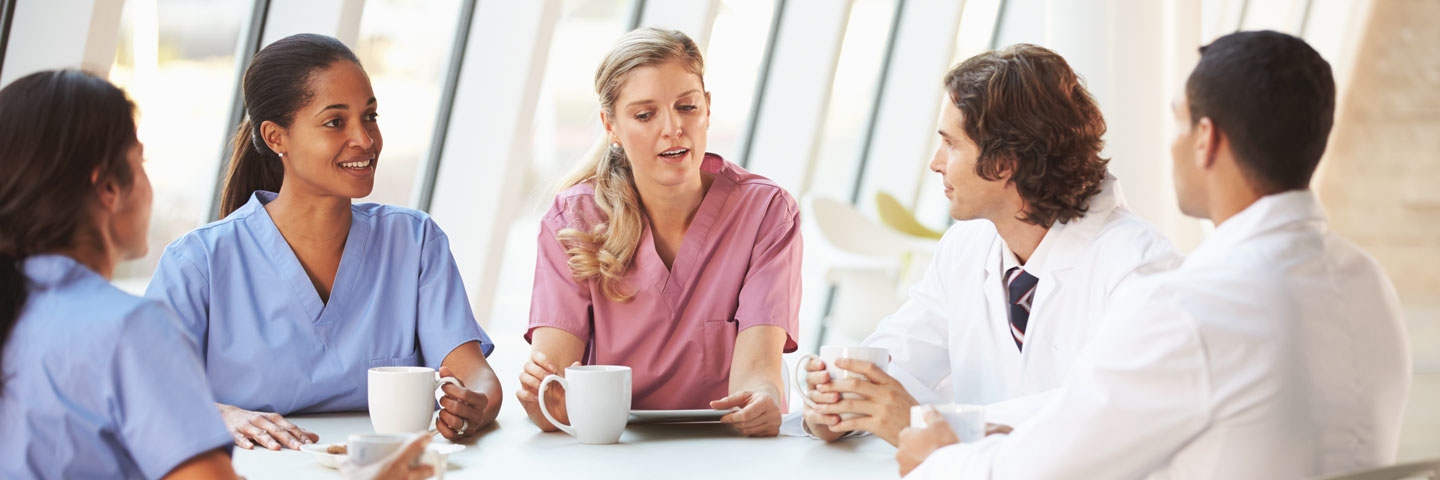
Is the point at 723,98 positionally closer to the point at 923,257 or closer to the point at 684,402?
the point at 923,257

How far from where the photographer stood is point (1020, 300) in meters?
1.88

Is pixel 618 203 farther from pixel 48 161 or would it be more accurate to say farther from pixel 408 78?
pixel 408 78

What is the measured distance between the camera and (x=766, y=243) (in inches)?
83.6

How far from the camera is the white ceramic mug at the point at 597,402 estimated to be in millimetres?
1549

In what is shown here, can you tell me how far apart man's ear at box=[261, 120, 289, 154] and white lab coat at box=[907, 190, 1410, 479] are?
128 centimetres

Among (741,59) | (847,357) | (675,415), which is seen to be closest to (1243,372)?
(847,357)

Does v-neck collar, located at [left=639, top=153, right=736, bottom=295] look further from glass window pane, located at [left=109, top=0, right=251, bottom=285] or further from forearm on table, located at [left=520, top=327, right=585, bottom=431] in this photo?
glass window pane, located at [left=109, top=0, right=251, bottom=285]

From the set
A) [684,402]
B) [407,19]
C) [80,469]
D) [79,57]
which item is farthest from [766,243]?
[407,19]

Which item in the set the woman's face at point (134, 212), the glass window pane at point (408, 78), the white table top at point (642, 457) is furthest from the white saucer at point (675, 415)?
the glass window pane at point (408, 78)

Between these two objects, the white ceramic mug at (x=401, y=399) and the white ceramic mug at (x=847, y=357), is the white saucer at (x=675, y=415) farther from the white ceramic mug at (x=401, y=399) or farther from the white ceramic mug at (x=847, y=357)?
the white ceramic mug at (x=401, y=399)

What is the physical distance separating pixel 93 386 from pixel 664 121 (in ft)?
3.89

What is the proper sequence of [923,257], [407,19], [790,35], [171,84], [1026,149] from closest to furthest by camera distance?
[1026,149] → [171,84] → [407,19] → [923,257] → [790,35]

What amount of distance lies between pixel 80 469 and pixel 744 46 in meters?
5.36

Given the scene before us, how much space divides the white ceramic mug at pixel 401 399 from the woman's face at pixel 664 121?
0.67 m
